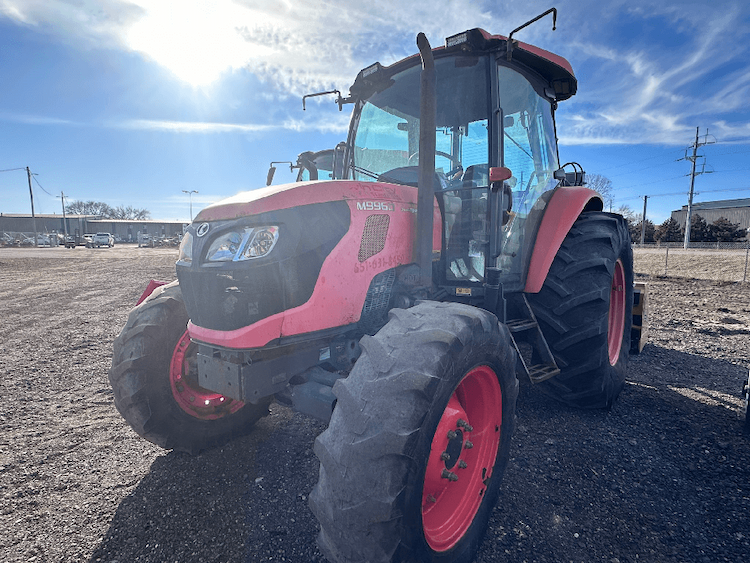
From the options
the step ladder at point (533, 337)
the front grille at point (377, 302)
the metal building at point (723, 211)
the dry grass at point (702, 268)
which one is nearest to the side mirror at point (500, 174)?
the front grille at point (377, 302)

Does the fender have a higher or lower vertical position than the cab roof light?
lower

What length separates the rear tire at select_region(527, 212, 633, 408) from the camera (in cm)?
286

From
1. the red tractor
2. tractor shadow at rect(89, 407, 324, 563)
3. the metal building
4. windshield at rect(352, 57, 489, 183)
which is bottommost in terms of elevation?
tractor shadow at rect(89, 407, 324, 563)

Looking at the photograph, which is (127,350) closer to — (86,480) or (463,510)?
(86,480)

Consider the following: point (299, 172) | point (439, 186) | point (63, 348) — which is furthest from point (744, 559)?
point (63, 348)

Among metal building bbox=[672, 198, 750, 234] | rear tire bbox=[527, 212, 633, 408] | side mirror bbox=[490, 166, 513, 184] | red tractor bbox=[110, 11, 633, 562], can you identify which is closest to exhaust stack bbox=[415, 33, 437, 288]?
A: red tractor bbox=[110, 11, 633, 562]

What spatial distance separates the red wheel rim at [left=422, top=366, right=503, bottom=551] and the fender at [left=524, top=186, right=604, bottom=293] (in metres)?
1.13

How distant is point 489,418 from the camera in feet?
7.01

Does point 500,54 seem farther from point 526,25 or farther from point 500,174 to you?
point 500,174

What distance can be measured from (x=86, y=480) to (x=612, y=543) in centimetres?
285

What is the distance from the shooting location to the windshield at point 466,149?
2.70 m

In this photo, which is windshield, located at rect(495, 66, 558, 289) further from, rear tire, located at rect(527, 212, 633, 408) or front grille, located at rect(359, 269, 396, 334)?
front grille, located at rect(359, 269, 396, 334)

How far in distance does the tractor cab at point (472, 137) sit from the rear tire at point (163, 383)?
162 centimetres

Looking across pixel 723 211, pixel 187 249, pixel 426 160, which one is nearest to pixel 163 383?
pixel 187 249
